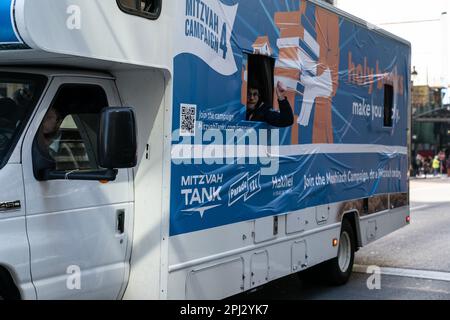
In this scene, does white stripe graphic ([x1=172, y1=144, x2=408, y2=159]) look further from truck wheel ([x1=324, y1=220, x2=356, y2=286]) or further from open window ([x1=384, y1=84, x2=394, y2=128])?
truck wheel ([x1=324, y1=220, x2=356, y2=286])

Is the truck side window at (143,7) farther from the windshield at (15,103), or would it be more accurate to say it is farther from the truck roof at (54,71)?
the windshield at (15,103)

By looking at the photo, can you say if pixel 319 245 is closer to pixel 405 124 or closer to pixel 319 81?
pixel 319 81

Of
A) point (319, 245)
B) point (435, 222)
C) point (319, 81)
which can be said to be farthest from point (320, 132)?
point (435, 222)

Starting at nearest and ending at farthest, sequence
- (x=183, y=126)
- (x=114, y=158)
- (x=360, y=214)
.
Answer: (x=114, y=158), (x=183, y=126), (x=360, y=214)

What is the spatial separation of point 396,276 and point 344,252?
103 cm

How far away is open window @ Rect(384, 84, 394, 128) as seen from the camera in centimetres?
846

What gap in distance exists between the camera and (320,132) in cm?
652

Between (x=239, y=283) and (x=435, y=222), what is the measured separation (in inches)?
397

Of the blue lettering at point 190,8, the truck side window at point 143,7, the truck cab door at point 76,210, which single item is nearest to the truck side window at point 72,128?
the truck cab door at point 76,210

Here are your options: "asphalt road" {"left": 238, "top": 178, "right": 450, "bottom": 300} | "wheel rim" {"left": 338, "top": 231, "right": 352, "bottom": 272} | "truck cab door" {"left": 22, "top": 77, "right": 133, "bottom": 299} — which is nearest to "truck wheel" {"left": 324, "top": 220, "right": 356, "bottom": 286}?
"wheel rim" {"left": 338, "top": 231, "right": 352, "bottom": 272}

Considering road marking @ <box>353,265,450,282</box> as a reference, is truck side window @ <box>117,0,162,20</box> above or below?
above

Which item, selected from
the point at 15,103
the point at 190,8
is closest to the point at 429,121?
the point at 190,8

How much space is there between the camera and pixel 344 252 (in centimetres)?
A: 754

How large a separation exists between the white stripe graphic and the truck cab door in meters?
0.48
